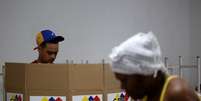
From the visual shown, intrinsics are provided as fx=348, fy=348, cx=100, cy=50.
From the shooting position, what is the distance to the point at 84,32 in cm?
342

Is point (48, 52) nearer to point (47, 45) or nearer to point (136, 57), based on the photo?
point (47, 45)

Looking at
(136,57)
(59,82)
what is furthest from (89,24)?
(136,57)

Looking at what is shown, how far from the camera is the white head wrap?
1.08 meters

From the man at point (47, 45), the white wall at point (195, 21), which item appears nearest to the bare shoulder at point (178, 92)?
the man at point (47, 45)

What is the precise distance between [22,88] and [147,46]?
101 centimetres

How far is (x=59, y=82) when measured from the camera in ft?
6.22

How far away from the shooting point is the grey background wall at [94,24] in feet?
10.2

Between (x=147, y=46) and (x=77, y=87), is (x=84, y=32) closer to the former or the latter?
(x=77, y=87)

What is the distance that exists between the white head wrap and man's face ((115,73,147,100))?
0.06 ft

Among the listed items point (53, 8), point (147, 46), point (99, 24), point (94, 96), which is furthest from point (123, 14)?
point (147, 46)

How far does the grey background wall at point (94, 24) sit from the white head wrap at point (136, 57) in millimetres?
2146

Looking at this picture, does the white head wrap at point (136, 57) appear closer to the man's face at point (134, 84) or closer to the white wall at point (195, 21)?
the man's face at point (134, 84)

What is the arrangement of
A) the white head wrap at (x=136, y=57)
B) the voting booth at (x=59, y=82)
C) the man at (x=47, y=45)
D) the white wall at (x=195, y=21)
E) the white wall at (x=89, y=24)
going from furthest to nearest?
the white wall at (x=195, y=21), the white wall at (x=89, y=24), the man at (x=47, y=45), the voting booth at (x=59, y=82), the white head wrap at (x=136, y=57)

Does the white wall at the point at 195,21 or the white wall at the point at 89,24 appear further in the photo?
the white wall at the point at 195,21
